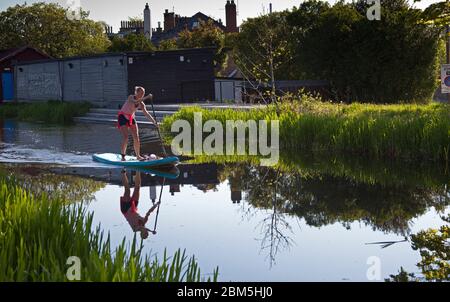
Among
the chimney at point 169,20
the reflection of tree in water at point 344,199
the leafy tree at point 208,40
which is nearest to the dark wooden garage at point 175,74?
the leafy tree at point 208,40

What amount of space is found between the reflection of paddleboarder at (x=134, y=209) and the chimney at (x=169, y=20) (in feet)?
202

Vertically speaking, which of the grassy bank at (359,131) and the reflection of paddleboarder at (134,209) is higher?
the grassy bank at (359,131)

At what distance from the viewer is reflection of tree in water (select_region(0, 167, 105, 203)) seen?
37.5ft

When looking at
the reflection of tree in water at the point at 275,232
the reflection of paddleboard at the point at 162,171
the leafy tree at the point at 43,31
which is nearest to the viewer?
the reflection of tree in water at the point at 275,232

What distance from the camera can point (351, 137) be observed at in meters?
16.1

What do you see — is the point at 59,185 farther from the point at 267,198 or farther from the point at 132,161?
the point at 267,198

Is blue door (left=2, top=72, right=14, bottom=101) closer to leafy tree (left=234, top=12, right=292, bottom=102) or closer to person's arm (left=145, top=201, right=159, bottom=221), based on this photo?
leafy tree (left=234, top=12, right=292, bottom=102)

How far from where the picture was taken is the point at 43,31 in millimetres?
56844

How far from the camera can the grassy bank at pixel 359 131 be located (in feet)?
47.4


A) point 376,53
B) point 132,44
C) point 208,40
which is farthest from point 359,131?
point 208,40

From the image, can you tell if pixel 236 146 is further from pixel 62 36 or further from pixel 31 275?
pixel 62 36

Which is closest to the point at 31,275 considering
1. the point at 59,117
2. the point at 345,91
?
the point at 59,117

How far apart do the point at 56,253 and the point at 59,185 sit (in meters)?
7.16

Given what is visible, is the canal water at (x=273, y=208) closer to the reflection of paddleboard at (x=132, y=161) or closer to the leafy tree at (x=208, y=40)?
the reflection of paddleboard at (x=132, y=161)
